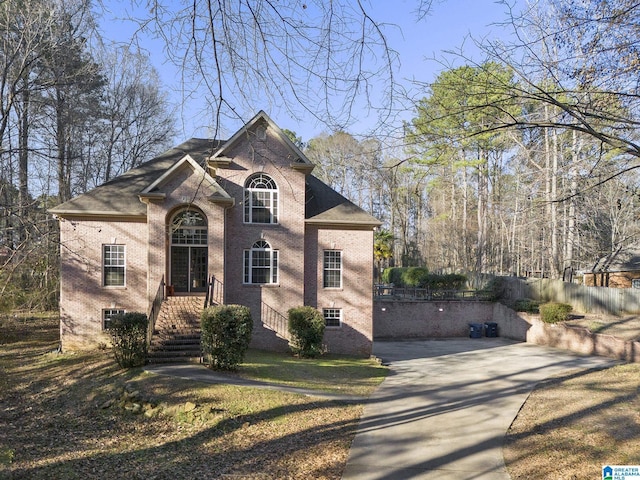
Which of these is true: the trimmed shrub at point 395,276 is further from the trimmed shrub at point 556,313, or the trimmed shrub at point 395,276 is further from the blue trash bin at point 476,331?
the trimmed shrub at point 556,313

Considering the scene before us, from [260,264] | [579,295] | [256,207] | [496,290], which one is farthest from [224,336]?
[579,295]

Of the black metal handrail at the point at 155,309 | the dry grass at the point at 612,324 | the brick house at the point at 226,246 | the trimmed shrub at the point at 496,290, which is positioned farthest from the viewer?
the trimmed shrub at the point at 496,290

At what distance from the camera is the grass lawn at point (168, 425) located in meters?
7.48

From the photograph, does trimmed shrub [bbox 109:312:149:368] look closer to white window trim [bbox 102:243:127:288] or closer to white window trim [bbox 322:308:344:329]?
white window trim [bbox 102:243:127:288]

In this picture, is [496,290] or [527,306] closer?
[527,306]

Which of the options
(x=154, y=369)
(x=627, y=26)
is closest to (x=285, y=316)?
(x=154, y=369)

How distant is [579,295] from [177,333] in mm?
22775

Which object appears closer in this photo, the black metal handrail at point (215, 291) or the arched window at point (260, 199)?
the black metal handrail at point (215, 291)

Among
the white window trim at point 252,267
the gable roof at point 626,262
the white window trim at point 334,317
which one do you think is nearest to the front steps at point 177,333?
the white window trim at point 252,267

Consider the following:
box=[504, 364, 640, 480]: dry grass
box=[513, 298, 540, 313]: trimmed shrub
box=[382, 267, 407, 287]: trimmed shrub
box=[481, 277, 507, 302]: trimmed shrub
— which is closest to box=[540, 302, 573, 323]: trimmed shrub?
box=[513, 298, 540, 313]: trimmed shrub

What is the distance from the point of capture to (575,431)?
9.19 m

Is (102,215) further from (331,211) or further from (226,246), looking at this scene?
(331,211)

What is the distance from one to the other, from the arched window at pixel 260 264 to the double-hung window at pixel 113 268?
4781 millimetres

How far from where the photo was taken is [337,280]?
775 inches
